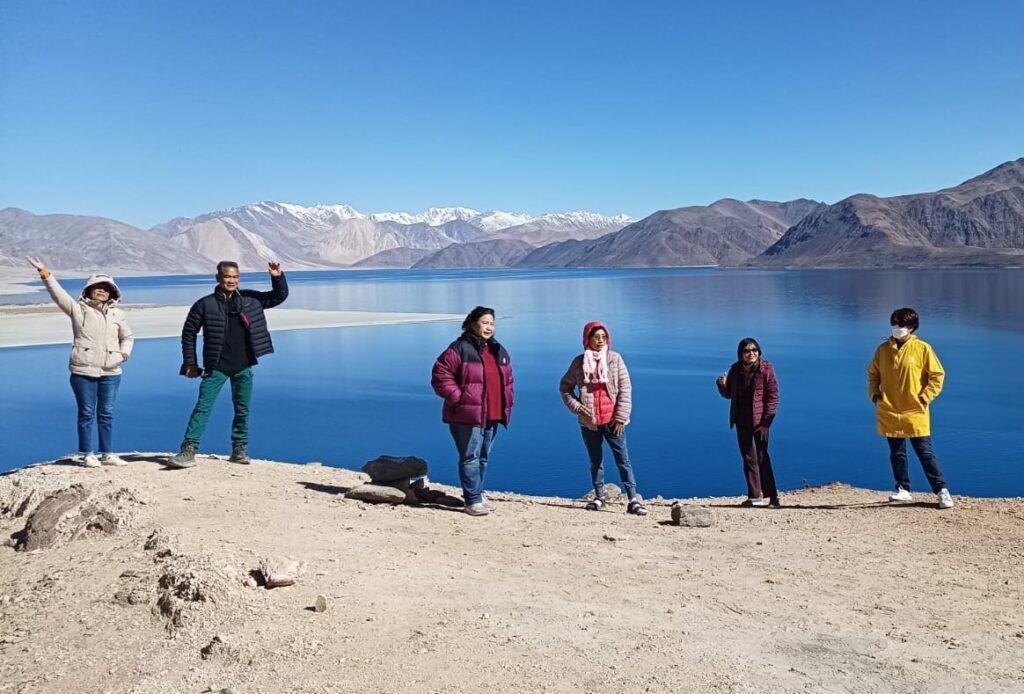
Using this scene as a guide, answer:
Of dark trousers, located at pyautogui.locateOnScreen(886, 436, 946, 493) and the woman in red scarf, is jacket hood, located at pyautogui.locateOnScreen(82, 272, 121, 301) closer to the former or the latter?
the woman in red scarf

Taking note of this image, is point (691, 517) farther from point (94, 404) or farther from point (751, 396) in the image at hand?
point (94, 404)

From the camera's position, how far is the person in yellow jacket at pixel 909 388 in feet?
24.5

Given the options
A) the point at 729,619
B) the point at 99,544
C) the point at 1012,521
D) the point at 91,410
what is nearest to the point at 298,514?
the point at 99,544

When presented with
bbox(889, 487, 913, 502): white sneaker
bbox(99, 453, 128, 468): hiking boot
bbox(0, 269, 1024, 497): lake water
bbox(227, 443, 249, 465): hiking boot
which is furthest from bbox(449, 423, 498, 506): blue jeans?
bbox(0, 269, 1024, 497): lake water

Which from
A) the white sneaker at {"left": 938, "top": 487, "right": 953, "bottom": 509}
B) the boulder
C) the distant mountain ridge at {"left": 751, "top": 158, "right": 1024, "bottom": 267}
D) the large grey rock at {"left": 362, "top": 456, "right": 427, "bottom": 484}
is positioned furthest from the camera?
the distant mountain ridge at {"left": 751, "top": 158, "right": 1024, "bottom": 267}

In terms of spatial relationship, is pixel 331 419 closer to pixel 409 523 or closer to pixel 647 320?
pixel 409 523

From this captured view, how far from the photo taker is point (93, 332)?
7543 mm

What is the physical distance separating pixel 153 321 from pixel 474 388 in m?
42.1

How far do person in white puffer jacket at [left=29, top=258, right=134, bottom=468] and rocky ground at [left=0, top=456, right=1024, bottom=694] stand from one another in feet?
1.63

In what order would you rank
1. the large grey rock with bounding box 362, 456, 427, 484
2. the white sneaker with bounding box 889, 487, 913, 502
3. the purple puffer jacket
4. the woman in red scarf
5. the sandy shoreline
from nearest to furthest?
the purple puffer jacket, the woman in red scarf, the large grey rock with bounding box 362, 456, 427, 484, the white sneaker with bounding box 889, 487, 913, 502, the sandy shoreline

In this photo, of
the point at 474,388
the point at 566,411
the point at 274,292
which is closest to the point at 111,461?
the point at 274,292

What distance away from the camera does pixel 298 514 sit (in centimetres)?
641

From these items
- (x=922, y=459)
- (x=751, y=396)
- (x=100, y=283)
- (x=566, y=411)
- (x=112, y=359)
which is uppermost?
(x=100, y=283)

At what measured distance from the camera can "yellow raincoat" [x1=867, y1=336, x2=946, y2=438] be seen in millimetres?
→ 7488
